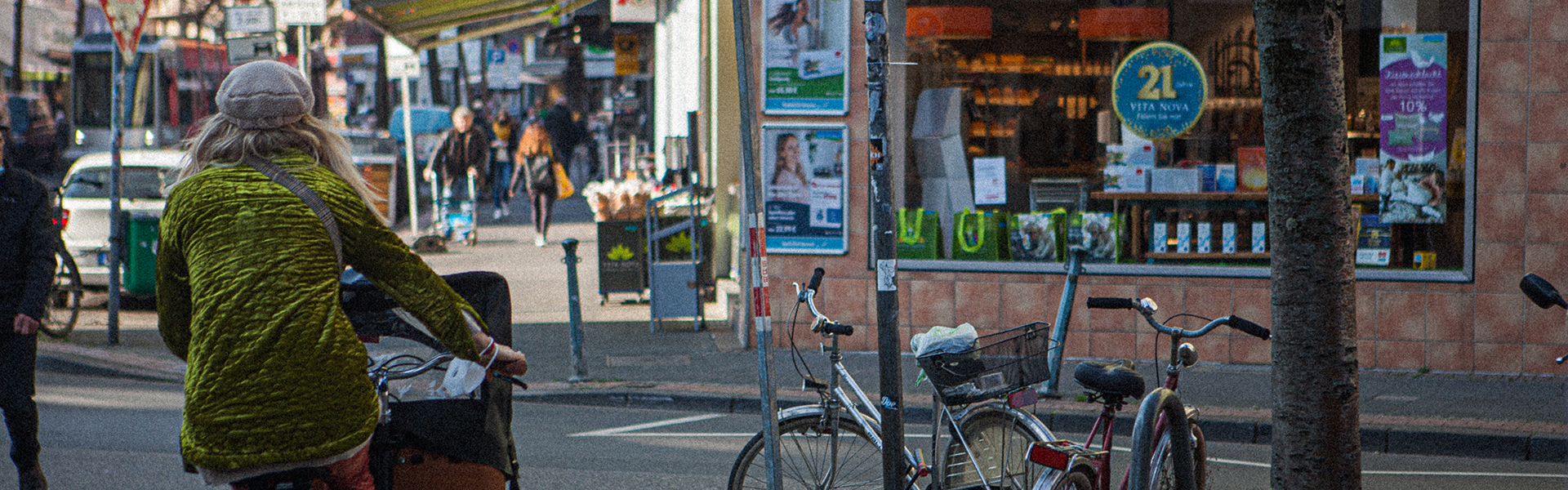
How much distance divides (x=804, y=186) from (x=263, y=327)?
7546mm

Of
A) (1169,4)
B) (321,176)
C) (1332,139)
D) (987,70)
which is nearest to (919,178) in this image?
(987,70)

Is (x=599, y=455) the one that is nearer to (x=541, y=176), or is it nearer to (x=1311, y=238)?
(x=1311, y=238)

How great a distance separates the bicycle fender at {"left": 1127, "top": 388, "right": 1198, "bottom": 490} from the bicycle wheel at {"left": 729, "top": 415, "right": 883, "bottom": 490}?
3.38ft

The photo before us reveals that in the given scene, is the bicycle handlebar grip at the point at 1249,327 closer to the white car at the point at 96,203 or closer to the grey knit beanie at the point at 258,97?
the grey knit beanie at the point at 258,97

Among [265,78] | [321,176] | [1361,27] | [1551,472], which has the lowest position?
[1551,472]

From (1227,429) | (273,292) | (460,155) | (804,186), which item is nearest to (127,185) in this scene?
(460,155)

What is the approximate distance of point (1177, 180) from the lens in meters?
10.1

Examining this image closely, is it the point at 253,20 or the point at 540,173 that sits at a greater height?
the point at 253,20

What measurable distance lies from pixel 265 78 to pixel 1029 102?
25.9ft

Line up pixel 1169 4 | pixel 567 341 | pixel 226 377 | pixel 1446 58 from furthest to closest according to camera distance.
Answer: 1. pixel 567 341
2. pixel 1169 4
3. pixel 1446 58
4. pixel 226 377

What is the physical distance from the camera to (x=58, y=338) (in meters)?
11.0

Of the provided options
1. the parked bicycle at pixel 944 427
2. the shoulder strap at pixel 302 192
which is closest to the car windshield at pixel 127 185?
the parked bicycle at pixel 944 427

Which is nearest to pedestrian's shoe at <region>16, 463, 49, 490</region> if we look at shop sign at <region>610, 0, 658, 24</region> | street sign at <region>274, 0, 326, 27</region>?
street sign at <region>274, 0, 326, 27</region>

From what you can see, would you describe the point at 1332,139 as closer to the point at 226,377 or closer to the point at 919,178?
the point at 226,377
